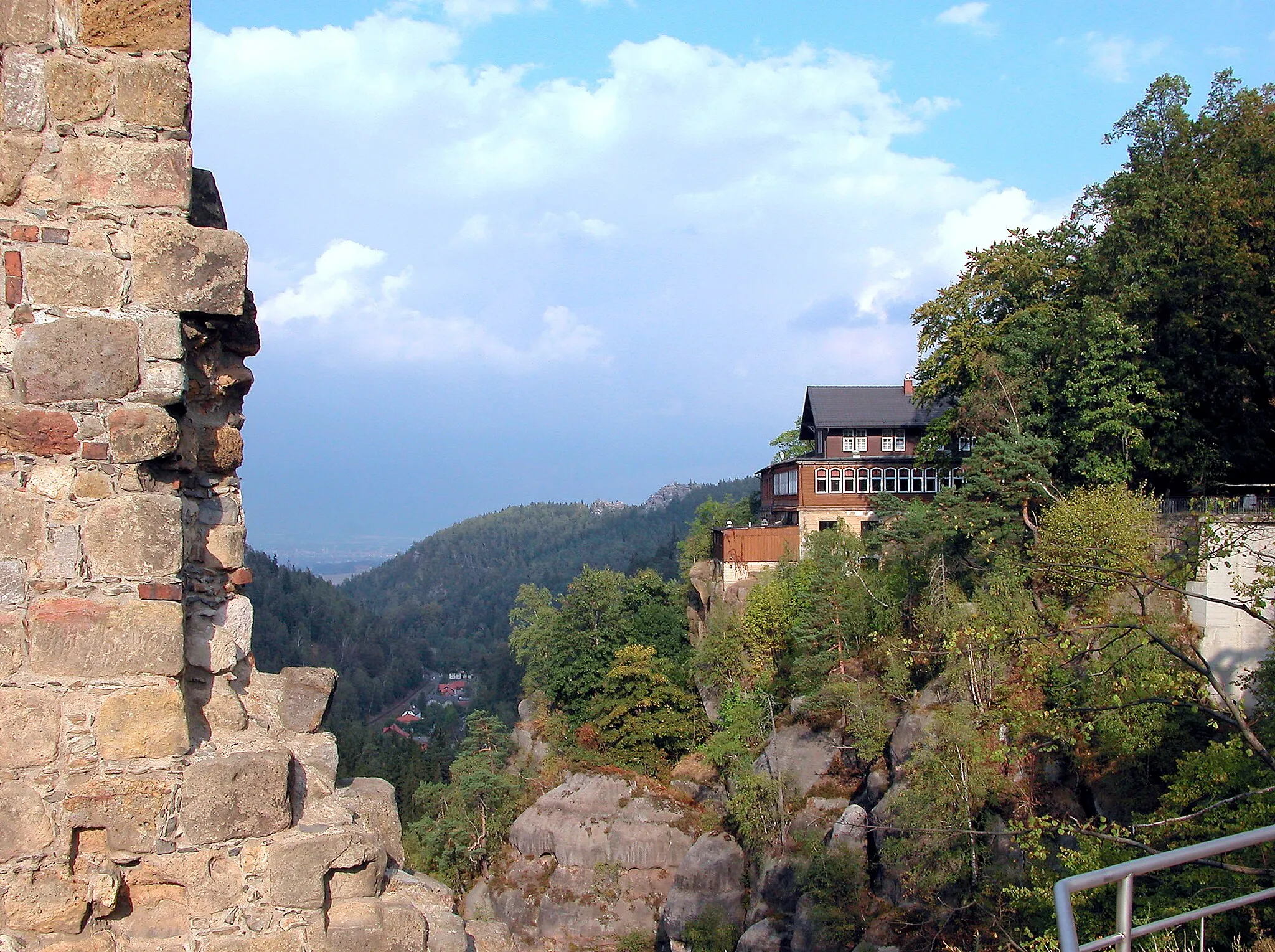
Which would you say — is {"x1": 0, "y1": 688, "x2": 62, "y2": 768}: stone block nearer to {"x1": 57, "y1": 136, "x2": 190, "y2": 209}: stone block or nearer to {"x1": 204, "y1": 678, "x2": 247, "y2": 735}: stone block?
{"x1": 204, "y1": 678, "x2": 247, "y2": 735}: stone block

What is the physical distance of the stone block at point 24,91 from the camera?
385 cm

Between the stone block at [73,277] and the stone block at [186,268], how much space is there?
3.5 inches

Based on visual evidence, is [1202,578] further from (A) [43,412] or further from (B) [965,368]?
(A) [43,412]

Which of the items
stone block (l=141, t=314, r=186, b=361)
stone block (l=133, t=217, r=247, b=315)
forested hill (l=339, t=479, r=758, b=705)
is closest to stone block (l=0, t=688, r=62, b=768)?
stone block (l=141, t=314, r=186, b=361)

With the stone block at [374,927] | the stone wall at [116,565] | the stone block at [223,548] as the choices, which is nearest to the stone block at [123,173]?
the stone wall at [116,565]

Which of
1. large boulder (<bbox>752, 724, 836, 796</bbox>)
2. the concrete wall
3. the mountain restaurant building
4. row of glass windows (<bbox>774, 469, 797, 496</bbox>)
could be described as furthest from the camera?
row of glass windows (<bbox>774, 469, 797, 496</bbox>)

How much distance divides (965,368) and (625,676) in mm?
15538

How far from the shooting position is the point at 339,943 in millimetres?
3838

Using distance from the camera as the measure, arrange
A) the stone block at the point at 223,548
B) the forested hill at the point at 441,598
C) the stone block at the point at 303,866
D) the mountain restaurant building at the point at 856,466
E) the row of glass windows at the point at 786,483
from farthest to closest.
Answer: the forested hill at the point at 441,598
the row of glass windows at the point at 786,483
the mountain restaurant building at the point at 856,466
the stone block at the point at 223,548
the stone block at the point at 303,866

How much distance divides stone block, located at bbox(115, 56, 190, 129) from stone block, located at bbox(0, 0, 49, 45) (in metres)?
0.34

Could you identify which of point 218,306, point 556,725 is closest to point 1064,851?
point 218,306

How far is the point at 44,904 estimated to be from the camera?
360cm

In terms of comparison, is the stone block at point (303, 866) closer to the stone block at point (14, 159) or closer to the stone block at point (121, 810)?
the stone block at point (121, 810)

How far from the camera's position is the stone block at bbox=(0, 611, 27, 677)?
368cm
